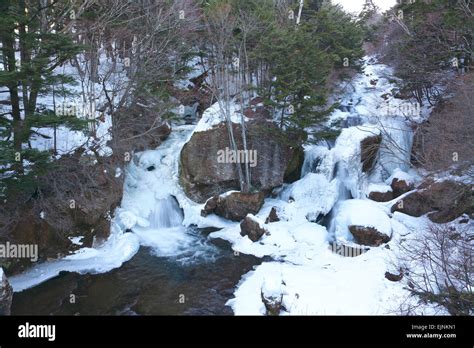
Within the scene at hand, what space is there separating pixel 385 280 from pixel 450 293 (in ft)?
13.6

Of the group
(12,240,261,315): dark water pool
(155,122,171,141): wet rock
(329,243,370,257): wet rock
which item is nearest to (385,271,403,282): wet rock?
(329,243,370,257): wet rock

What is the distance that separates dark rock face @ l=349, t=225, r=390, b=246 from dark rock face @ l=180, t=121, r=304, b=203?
5.08 m

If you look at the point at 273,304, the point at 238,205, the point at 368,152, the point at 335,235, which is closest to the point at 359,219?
the point at 335,235

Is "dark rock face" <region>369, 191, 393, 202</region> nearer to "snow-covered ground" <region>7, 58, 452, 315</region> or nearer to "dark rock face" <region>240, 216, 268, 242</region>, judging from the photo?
"snow-covered ground" <region>7, 58, 452, 315</region>

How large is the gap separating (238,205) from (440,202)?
839 cm

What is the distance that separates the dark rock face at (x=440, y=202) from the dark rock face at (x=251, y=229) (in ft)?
19.5

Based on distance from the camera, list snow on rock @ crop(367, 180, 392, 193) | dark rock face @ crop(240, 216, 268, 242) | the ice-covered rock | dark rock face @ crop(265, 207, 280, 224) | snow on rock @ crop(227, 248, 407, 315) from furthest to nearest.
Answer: snow on rock @ crop(367, 180, 392, 193)
dark rock face @ crop(265, 207, 280, 224)
dark rock face @ crop(240, 216, 268, 242)
the ice-covered rock
snow on rock @ crop(227, 248, 407, 315)

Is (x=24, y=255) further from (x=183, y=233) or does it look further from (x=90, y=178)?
(x=183, y=233)

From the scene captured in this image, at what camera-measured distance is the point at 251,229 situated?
13.9 m

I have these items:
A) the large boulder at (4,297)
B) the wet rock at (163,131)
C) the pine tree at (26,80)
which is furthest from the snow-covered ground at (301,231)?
the pine tree at (26,80)

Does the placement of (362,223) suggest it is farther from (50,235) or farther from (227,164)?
(50,235)

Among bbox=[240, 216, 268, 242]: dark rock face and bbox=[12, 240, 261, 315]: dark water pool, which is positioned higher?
bbox=[240, 216, 268, 242]: dark rock face

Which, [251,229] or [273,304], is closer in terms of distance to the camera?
[273,304]

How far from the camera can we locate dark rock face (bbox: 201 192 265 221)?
15469mm
